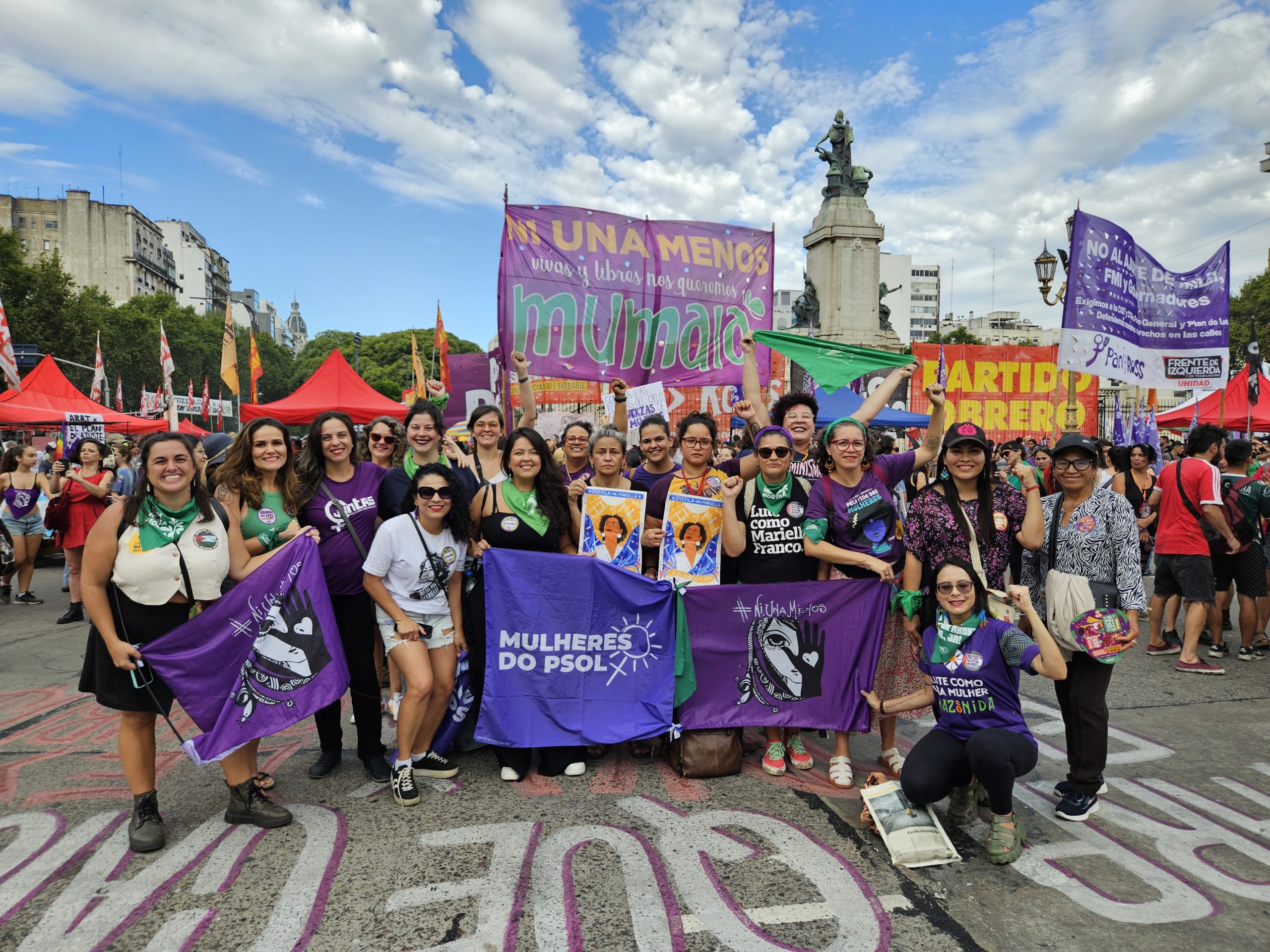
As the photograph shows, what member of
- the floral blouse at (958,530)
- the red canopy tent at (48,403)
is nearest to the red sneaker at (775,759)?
the floral blouse at (958,530)

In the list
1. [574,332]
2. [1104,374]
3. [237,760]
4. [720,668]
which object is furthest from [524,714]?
[1104,374]

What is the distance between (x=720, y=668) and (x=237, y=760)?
247 cm

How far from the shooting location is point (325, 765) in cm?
395

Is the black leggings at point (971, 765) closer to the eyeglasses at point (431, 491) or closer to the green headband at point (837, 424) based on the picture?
the green headband at point (837, 424)

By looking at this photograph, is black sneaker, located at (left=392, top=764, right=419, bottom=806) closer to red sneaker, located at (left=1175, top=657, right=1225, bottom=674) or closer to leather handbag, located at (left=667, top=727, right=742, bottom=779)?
leather handbag, located at (left=667, top=727, right=742, bottom=779)

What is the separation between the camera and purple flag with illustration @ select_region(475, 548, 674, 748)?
13.0 feet

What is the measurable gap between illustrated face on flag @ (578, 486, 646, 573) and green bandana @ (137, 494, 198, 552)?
1.91m

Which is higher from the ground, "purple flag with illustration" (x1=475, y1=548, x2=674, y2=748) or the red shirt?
the red shirt

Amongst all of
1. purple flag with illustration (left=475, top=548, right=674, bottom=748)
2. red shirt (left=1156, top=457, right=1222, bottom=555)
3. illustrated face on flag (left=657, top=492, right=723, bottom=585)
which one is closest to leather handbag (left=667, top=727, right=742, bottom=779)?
purple flag with illustration (left=475, top=548, right=674, bottom=748)

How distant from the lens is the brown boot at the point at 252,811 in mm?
3350

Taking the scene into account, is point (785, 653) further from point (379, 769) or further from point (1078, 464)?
point (379, 769)

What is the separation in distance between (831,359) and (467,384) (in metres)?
11.1

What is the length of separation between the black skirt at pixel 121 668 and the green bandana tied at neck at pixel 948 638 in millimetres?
3457

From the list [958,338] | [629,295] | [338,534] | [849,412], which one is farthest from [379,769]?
[958,338]
